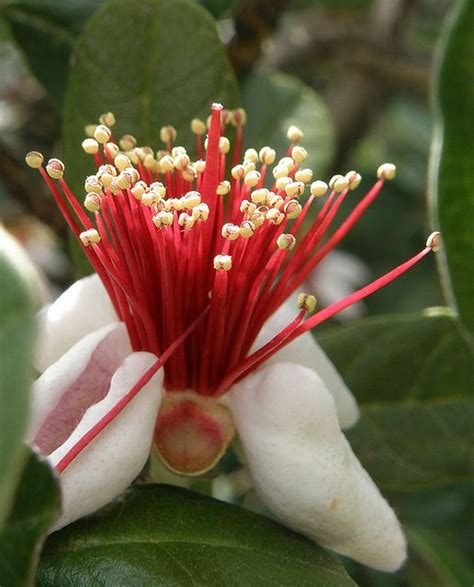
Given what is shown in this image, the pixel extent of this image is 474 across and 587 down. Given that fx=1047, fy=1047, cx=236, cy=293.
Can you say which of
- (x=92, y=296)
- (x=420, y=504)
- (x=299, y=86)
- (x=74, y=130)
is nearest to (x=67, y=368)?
(x=92, y=296)

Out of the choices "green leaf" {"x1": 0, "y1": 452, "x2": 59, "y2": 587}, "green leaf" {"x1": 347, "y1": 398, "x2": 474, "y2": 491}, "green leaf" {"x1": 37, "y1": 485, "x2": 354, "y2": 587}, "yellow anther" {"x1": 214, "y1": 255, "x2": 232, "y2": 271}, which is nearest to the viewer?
"green leaf" {"x1": 0, "y1": 452, "x2": 59, "y2": 587}

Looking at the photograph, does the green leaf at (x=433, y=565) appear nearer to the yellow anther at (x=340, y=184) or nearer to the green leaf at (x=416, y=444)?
the green leaf at (x=416, y=444)

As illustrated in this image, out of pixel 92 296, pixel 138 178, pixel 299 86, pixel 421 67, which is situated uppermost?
pixel 138 178

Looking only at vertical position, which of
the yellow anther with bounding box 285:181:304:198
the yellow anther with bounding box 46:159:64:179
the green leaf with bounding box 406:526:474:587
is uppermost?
the yellow anther with bounding box 46:159:64:179

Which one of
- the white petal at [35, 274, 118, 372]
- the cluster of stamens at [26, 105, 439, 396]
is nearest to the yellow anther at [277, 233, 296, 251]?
the cluster of stamens at [26, 105, 439, 396]

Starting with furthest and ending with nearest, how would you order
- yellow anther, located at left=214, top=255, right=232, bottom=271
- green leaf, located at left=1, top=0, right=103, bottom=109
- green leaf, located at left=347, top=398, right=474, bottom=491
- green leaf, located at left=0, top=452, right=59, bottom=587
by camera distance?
green leaf, located at left=1, top=0, right=103, bottom=109 < green leaf, located at left=347, top=398, right=474, bottom=491 < yellow anther, located at left=214, top=255, right=232, bottom=271 < green leaf, located at left=0, top=452, right=59, bottom=587

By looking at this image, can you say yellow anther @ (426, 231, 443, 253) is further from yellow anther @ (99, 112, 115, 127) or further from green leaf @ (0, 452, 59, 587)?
green leaf @ (0, 452, 59, 587)

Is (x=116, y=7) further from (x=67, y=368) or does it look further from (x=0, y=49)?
(x=0, y=49)
